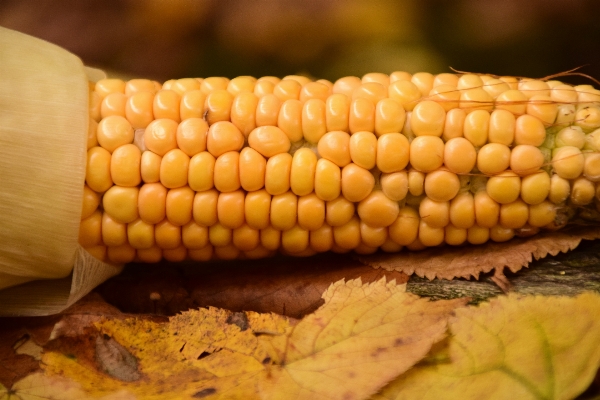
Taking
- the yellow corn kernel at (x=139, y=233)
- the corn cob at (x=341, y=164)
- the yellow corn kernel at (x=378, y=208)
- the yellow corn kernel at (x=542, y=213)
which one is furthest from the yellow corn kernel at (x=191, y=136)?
the yellow corn kernel at (x=542, y=213)

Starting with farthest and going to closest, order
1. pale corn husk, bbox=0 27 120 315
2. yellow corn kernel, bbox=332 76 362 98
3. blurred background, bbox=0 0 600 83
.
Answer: blurred background, bbox=0 0 600 83 < yellow corn kernel, bbox=332 76 362 98 < pale corn husk, bbox=0 27 120 315

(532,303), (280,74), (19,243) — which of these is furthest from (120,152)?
(532,303)

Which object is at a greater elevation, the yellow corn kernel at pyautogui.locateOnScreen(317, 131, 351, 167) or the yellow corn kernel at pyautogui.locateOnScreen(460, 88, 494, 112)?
the yellow corn kernel at pyautogui.locateOnScreen(460, 88, 494, 112)

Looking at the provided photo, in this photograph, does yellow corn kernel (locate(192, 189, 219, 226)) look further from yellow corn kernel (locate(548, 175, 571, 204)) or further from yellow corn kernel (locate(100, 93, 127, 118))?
yellow corn kernel (locate(548, 175, 571, 204))

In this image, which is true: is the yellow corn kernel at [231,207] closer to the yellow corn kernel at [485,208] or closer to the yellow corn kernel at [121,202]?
Result: the yellow corn kernel at [121,202]

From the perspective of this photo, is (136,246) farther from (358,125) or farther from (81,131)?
(358,125)

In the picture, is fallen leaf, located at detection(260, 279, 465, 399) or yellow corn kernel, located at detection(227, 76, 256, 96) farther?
yellow corn kernel, located at detection(227, 76, 256, 96)

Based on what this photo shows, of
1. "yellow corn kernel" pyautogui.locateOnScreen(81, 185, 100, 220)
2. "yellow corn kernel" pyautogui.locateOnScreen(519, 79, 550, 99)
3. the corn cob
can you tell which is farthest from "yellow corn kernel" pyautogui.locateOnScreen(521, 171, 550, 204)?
"yellow corn kernel" pyautogui.locateOnScreen(81, 185, 100, 220)
